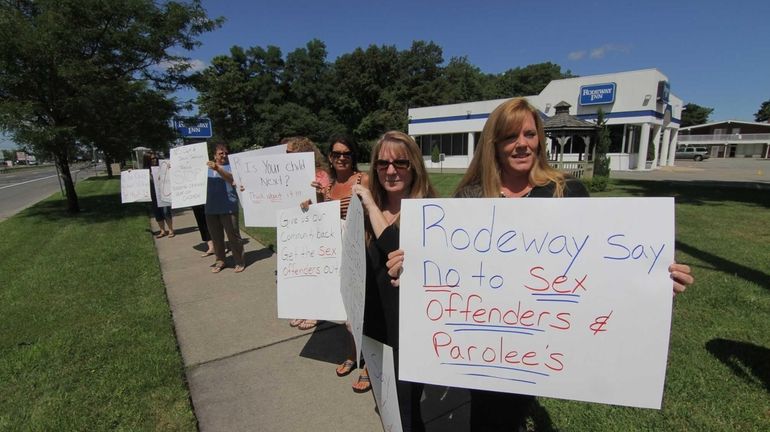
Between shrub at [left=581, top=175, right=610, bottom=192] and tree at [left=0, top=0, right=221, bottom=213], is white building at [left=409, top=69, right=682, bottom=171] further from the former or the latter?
tree at [left=0, top=0, right=221, bottom=213]

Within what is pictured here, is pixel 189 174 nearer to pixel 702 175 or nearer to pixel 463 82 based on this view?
pixel 702 175

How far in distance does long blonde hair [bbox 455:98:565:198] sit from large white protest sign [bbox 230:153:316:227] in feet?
6.39

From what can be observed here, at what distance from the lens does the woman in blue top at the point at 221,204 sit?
4836mm

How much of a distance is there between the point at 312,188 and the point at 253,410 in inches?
71.0

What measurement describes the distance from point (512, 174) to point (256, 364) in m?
2.58

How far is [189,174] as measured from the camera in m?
4.77

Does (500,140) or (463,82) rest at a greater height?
(463,82)

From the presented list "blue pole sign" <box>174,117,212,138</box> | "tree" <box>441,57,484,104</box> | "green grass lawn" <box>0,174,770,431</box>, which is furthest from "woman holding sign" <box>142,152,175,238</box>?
"tree" <box>441,57,484,104</box>

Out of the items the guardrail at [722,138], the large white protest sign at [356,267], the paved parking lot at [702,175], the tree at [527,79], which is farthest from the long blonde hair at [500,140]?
the guardrail at [722,138]

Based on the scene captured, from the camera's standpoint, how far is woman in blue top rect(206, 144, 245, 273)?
4.84 m

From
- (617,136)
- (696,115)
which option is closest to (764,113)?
(696,115)

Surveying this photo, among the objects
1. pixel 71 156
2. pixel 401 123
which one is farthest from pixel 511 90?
pixel 71 156

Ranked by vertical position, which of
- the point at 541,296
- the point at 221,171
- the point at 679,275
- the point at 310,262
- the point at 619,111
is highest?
the point at 619,111

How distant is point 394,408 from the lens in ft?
5.40
